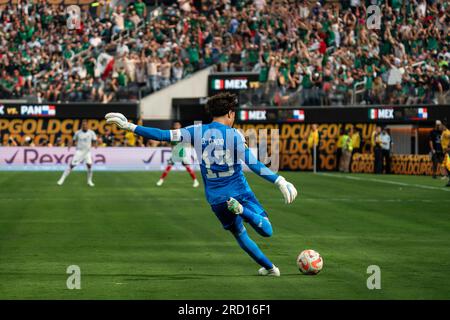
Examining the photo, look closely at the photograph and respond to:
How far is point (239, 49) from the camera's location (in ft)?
162

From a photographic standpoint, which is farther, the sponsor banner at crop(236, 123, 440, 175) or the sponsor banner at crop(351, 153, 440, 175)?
the sponsor banner at crop(236, 123, 440, 175)

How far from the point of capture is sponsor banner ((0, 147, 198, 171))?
153ft

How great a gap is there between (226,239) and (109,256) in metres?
3.12

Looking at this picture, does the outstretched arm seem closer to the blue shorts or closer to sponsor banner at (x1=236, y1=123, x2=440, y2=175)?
the blue shorts

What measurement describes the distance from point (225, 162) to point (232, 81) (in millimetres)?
35807

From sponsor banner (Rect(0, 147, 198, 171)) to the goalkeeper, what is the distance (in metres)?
34.7

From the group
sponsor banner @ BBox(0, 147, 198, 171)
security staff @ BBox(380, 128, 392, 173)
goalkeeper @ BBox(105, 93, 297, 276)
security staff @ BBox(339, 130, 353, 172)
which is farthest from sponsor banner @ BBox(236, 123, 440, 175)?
goalkeeper @ BBox(105, 93, 297, 276)

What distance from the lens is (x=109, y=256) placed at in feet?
49.1

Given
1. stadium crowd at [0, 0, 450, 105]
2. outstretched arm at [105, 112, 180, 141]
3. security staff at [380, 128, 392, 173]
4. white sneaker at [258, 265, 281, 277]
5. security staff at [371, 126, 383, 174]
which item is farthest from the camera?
stadium crowd at [0, 0, 450, 105]

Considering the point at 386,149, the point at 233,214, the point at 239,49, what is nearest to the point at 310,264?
the point at 233,214

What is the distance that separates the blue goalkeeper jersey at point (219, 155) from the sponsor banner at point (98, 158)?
34744mm

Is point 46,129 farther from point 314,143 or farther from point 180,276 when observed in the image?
point 180,276

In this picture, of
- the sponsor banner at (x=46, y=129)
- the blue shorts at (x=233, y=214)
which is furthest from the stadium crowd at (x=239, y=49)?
the blue shorts at (x=233, y=214)
